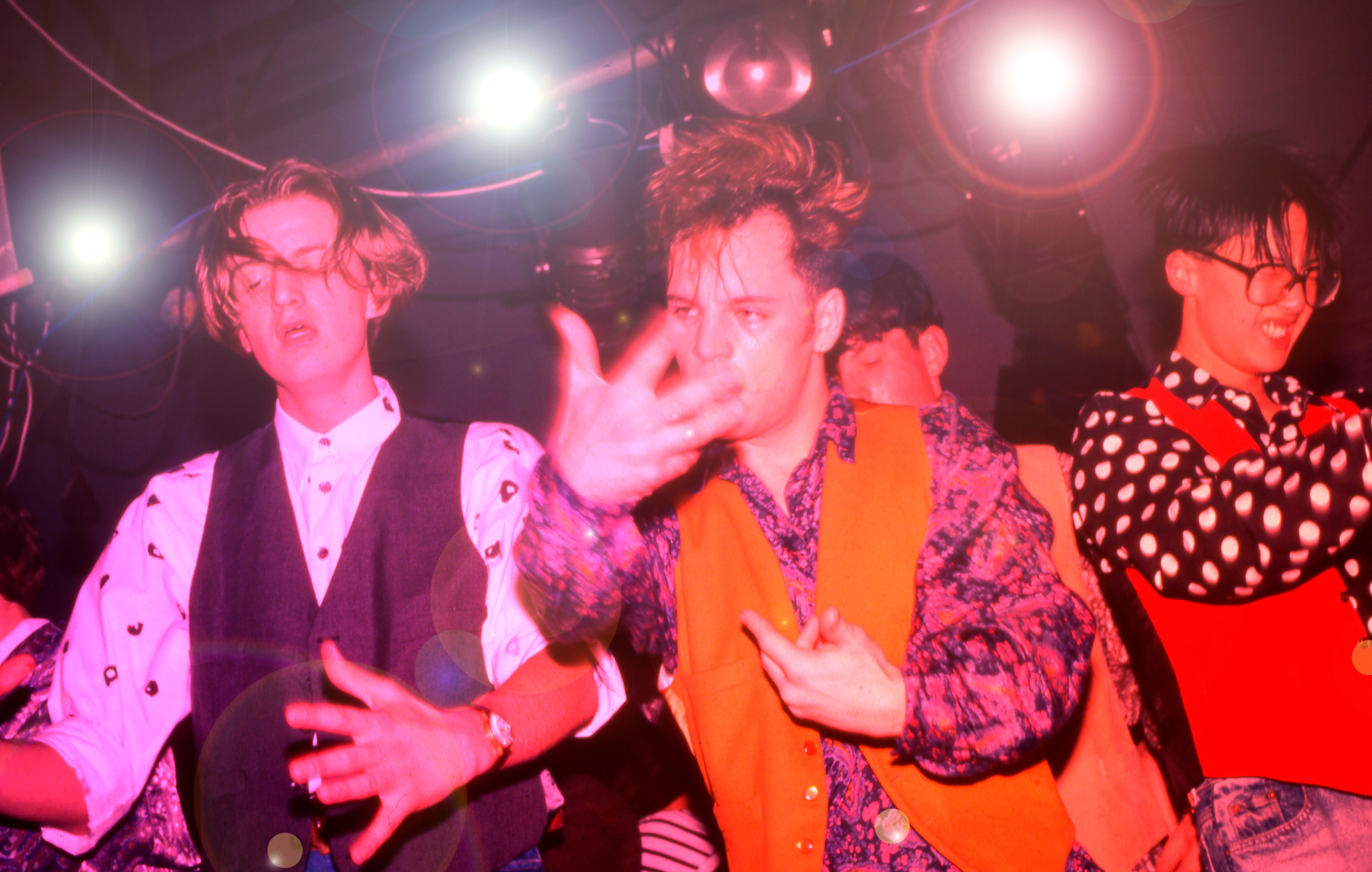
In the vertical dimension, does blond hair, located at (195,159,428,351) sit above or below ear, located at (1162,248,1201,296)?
above

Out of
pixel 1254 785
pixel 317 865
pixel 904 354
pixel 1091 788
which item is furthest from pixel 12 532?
pixel 1254 785

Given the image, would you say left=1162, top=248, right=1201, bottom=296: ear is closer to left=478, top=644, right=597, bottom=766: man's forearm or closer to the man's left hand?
the man's left hand

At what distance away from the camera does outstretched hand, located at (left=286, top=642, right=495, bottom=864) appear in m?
→ 1.11

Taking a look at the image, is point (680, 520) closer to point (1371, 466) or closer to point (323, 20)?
point (1371, 466)

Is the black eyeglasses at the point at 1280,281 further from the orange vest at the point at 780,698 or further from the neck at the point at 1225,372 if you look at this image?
the orange vest at the point at 780,698

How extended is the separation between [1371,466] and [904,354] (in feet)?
4.05

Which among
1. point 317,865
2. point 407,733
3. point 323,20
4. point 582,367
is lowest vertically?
point 317,865

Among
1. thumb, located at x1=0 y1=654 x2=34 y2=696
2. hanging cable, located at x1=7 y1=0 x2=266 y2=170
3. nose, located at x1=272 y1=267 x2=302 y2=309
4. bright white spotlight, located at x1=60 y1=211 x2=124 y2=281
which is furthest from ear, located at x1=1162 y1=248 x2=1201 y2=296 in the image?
bright white spotlight, located at x1=60 y1=211 x2=124 y2=281

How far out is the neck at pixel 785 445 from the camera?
5.17ft

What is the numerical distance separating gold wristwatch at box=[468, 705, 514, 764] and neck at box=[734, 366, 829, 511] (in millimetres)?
653

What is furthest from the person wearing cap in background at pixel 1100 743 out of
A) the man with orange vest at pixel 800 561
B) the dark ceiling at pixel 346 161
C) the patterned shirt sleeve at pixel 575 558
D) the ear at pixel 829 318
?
the dark ceiling at pixel 346 161

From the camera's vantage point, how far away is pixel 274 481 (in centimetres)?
168

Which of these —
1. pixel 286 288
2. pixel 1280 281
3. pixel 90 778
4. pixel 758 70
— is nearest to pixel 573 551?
pixel 286 288

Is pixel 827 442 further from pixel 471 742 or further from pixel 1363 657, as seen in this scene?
pixel 1363 657
